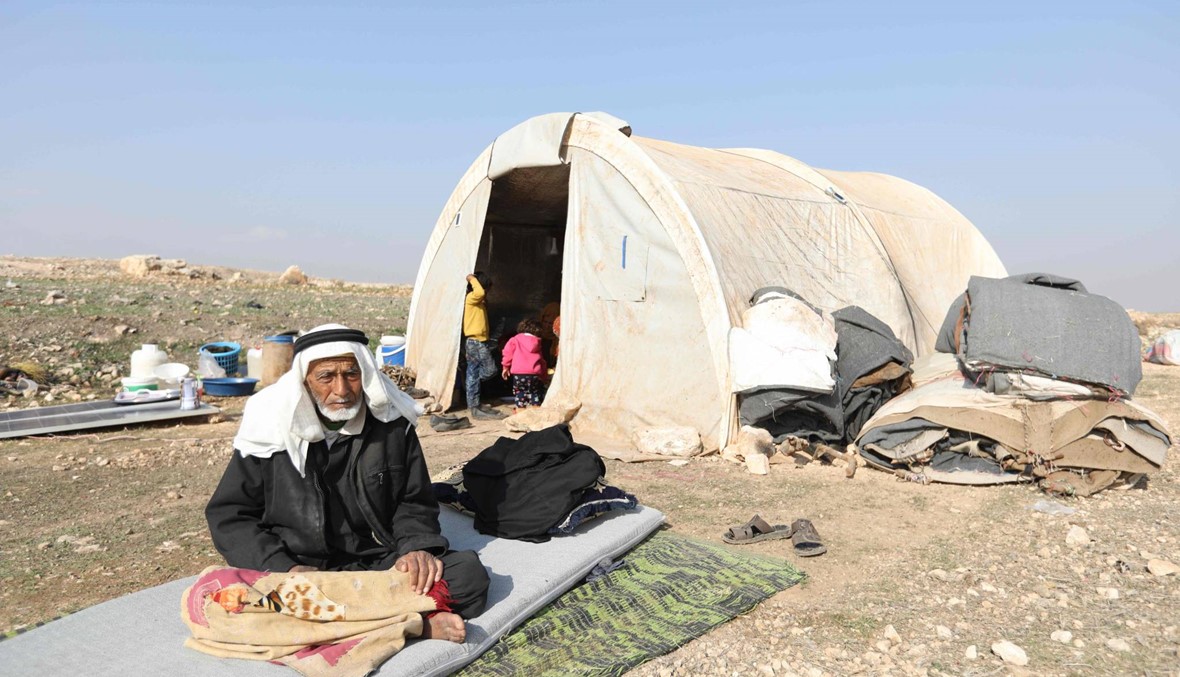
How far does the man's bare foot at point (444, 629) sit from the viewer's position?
3.00 meters

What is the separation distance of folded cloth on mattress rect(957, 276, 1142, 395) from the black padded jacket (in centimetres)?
452

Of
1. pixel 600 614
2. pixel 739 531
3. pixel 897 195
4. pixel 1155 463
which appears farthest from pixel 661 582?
pixel 897 195

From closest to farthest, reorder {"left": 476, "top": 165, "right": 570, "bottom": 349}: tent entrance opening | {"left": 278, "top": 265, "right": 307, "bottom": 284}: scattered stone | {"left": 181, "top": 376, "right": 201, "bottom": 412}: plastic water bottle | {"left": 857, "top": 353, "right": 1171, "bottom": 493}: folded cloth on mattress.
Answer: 1. {"left": 857, "top": 353, "right": 1171, "bottom": 493}: folded cloth on mattress
2. {"left": 181, "top": 376, "right": 201, "bottom": 412}: plastic water bottle
3. {"left": 476, "top": 165, "right": 570, "bottom": 349}: tent entrance opening
4. {"left": 278, "top": 265, "right": 307, "bottom": 284}: scattered stone

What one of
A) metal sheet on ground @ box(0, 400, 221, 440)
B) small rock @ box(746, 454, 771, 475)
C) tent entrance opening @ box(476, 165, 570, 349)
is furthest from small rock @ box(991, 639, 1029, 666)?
metal sheet on ground @ box(0, 400, 221, 440)

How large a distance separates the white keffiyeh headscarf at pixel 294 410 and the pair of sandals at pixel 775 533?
231 centimetres

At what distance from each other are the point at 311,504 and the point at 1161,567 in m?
4.00

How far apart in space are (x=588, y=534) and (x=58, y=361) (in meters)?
8.63

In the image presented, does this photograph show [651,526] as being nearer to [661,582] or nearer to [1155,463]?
[661,582]

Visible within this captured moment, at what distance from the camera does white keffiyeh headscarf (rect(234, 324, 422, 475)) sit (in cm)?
308

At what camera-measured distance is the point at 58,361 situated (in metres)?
9.88

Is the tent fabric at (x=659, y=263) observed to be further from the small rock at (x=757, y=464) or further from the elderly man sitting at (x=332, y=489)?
the elderly man sitting at (x=332, y=489)

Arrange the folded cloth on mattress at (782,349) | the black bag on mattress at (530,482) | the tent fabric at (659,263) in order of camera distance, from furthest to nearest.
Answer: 1. the tent fabric at (659,263)
2. the folded cloth on mattress at (782,349)
3. the black bag on mattress at (530,482)

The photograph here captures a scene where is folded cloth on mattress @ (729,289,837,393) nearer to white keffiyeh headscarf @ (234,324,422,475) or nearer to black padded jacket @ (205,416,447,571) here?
black padded jacket @ (205,416,447,571)

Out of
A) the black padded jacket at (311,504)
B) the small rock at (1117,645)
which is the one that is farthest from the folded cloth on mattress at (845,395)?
the black padded jacket at (311,504)
